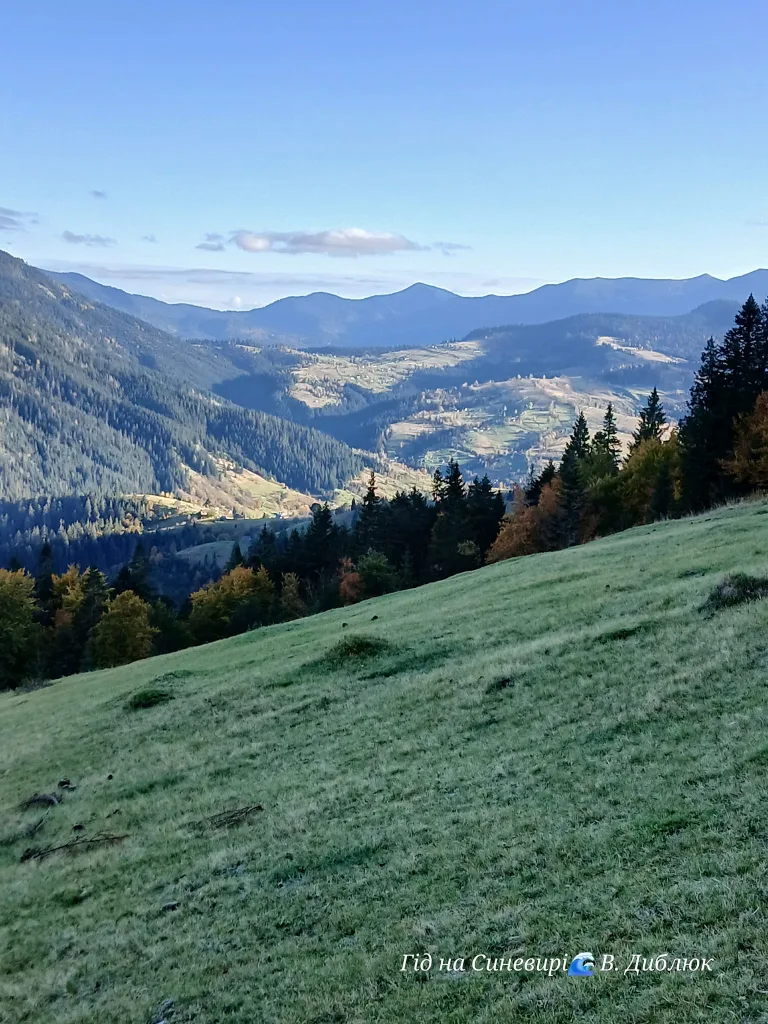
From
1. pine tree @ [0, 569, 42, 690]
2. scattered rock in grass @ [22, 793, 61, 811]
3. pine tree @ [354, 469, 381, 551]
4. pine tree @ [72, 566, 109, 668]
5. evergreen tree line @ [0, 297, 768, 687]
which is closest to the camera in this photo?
scattered rock in grass @ [22, 793, 61, 811]

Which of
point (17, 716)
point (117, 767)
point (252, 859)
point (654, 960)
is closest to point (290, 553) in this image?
point (17, 716)

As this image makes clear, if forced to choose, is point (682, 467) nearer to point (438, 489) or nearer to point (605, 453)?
point (605, 453)

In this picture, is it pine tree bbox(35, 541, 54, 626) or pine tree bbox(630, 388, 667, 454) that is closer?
pine tree bbox(630, 388, 667, 454)

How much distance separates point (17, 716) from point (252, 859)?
28.3 metres

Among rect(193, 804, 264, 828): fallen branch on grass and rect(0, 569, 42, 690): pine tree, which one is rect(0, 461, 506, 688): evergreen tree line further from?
rect(193, 804, 264, 828): fallen branch on grass

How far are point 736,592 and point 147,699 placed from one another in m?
22.4

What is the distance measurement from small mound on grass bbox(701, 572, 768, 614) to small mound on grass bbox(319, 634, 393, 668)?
1193 centimetres

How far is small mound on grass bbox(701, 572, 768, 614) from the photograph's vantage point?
1998 centimetres

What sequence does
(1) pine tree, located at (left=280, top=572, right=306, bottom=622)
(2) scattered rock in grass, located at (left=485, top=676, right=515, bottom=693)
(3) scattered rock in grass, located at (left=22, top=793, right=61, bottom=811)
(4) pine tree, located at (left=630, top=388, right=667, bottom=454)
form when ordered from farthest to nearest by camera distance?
(4) pine tree, located at (left=630, top=388, right=667, bottom=454) → (1) pine tree, located at (left=280, top=572, right=306, bottom=622) → (3) scattered rock in grass, located at (left=22, top=793, right=61, bottom=811) → (2) scattered rock in grass, located at (left=485, top=676, right=515, bottom=693)

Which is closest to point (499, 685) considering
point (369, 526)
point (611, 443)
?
point (611, 443)

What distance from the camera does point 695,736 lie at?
13.2 metres

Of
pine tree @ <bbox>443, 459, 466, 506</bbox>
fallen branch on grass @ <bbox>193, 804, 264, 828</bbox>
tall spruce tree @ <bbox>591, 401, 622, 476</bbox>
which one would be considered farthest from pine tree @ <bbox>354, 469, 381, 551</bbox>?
fallen branch on grass @ <bbox>193, 804, 264, 828</bbox>

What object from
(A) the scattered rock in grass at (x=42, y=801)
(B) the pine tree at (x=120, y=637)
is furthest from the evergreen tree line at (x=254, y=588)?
(A) the scattered rock in grass at (x=42, y=801)

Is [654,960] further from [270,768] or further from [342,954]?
[270,768]
